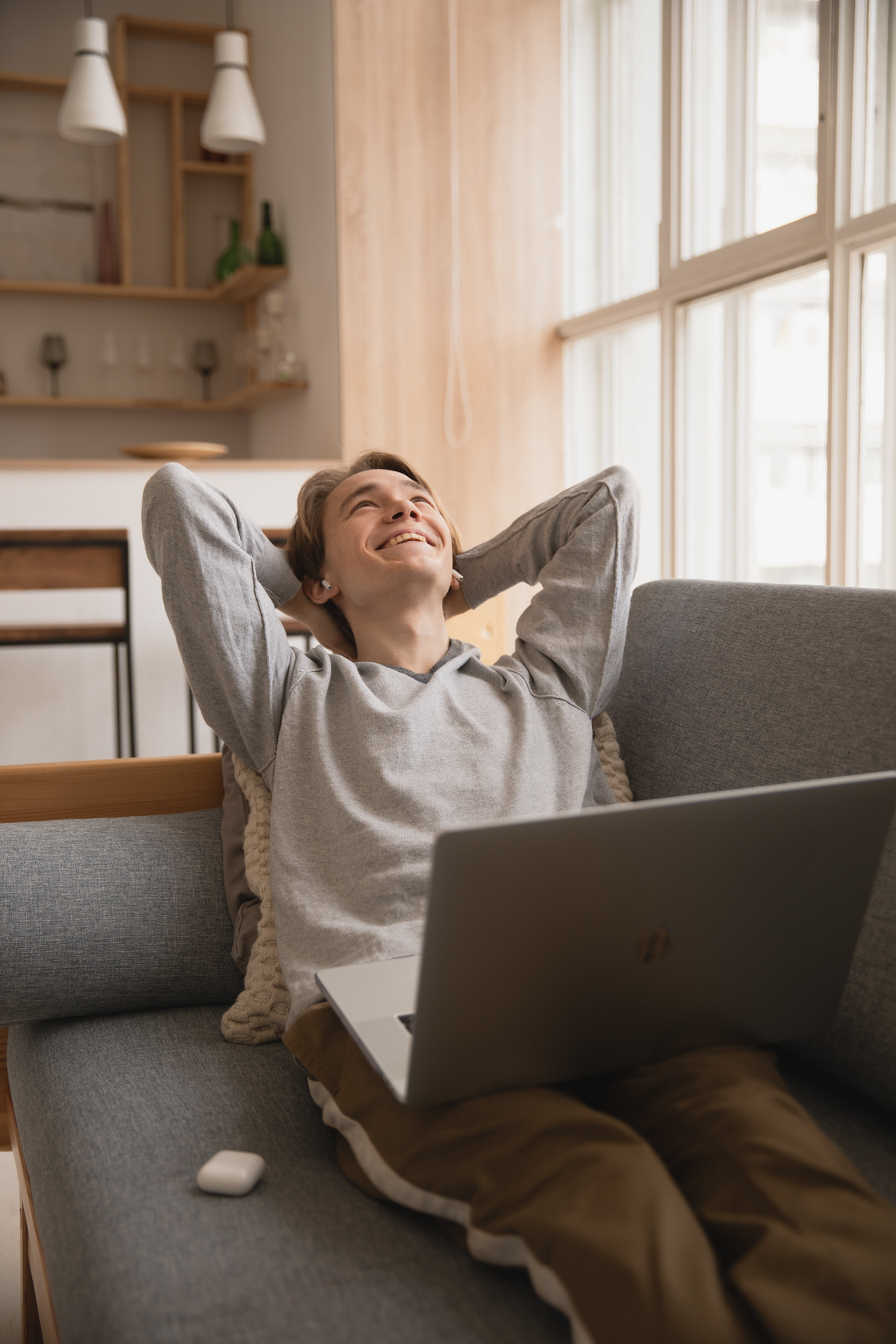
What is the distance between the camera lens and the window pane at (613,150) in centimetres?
357

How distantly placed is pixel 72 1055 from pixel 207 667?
430mm

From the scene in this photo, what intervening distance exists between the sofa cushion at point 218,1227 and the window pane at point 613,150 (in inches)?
123

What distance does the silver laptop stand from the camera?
769mm

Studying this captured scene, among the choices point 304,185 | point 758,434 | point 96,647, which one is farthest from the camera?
point 304,185

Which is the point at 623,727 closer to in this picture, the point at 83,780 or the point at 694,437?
the point at 83,780

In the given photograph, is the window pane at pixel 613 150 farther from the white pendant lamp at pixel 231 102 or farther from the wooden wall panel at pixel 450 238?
the white pendant lamp at pixel 231 102

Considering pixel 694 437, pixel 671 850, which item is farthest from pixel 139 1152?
pixel 694 437

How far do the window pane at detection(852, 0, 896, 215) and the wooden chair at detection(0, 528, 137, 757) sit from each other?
209 centimetres

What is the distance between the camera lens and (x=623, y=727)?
58.5 inches

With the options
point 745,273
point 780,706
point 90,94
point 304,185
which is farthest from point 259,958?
point 304,185

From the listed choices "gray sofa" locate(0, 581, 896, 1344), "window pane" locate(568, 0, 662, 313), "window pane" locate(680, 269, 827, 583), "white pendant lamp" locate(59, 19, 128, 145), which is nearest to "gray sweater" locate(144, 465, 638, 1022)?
→ "gray sofa" locate(0, 581, 896, 1344)

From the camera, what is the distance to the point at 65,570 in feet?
10.4

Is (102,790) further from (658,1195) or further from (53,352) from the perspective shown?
(53,352)

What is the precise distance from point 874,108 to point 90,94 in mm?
2575
